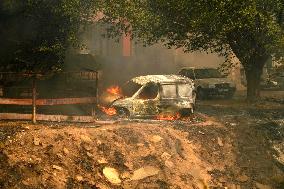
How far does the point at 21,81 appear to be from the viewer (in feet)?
55.1

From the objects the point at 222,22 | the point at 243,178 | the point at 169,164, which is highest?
the point at 222,22

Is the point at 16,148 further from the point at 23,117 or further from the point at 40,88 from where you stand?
the point at 40,88

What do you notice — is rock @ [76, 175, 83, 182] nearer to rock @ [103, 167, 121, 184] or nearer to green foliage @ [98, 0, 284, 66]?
rock @ [103, 167, 121, 184]

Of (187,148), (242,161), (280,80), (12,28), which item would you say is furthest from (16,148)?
(280,80)

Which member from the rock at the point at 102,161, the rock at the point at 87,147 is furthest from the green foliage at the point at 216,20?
the rock at the point at 102,161

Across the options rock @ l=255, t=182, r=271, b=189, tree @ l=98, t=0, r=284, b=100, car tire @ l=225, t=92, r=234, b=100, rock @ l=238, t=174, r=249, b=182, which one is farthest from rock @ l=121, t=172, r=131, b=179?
car tire @ l=225, t=92, r=234, b=100

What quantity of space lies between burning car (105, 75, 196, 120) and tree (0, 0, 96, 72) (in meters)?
3.37

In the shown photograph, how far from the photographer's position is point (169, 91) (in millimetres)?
14633

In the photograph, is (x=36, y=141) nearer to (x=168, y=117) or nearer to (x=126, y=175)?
(x=126, y=175)

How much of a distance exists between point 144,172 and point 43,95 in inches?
301

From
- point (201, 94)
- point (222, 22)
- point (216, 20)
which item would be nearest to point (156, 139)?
point (216, 20)

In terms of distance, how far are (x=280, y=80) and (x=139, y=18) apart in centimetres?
1253

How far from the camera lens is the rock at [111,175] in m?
10.4

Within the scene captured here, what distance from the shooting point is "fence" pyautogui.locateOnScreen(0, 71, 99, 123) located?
1206cm
